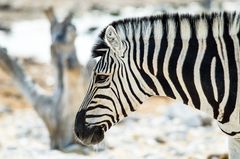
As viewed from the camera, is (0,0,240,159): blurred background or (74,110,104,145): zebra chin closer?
(74,110,104,145): zebra chin

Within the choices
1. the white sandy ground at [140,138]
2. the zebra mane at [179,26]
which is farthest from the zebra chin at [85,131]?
the white sandy ground at [140,138]

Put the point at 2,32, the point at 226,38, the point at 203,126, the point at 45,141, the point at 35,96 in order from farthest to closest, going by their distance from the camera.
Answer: the point at 2,32
the point at 203,126
the point at 45,141
the point at 35,96
the point at 226,38

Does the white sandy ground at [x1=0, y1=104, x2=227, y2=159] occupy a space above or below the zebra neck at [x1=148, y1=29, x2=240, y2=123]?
below

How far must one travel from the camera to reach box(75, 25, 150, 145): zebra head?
4184 mm

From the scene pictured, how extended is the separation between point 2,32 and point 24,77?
13.8 metres

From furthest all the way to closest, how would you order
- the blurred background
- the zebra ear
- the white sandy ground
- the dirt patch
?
the dirt patch, the blurred background, the white sandy ground, the zebra ear

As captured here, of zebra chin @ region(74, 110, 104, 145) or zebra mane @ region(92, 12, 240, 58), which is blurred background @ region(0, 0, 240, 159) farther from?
zebra chin @ region(74, 110, 104, 145)

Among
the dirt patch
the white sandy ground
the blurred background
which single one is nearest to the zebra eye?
the blurred background

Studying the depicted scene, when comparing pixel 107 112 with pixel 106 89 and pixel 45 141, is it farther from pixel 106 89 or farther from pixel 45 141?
pixel 45 141

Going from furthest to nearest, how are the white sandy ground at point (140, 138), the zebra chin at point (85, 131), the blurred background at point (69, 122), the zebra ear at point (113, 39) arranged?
the blurred background at point (69, 122)
the white sandy ground at point (140, 138)
the zebra chin at point (85, 131)
the zebra ear at point (113, 39)

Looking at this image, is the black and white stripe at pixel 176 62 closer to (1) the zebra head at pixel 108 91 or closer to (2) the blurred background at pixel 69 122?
(1) the zebra head at pixel 108 91

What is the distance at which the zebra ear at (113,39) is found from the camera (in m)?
4.12

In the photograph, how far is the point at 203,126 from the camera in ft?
33.7

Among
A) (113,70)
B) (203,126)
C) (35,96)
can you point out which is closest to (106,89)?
(113,70)
